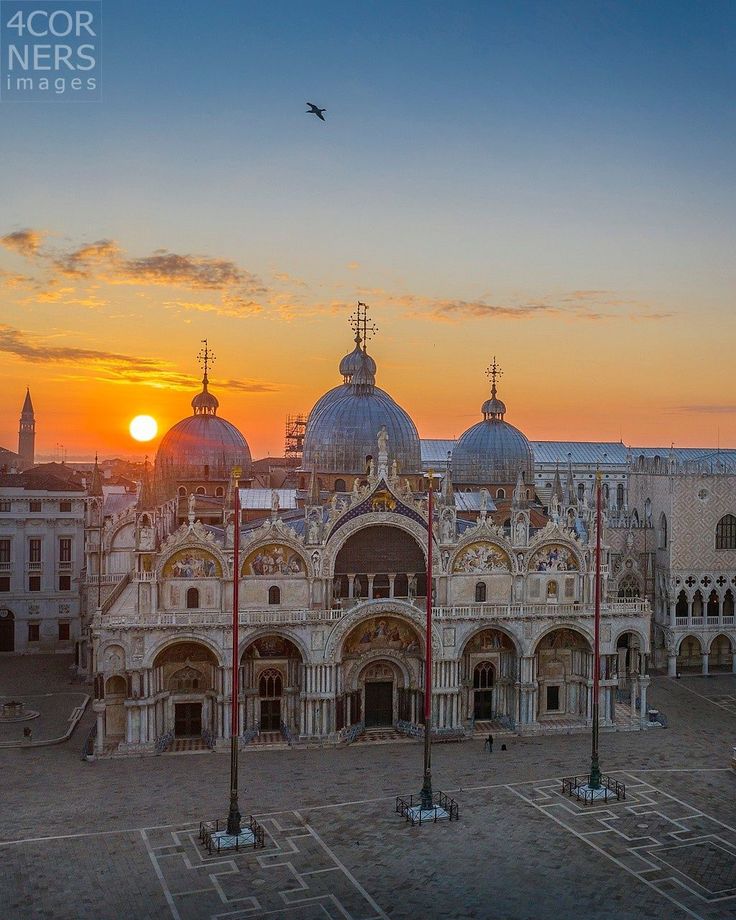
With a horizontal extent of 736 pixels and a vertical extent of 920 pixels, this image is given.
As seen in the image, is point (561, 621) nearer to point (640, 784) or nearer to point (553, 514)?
point (553, 514)

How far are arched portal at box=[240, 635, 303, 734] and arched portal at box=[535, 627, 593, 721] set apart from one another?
16.1 metres

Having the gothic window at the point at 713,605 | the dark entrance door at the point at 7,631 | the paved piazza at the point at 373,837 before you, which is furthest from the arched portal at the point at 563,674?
the dark entrance door at the point at 7,631

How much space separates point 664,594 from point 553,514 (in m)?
21.3

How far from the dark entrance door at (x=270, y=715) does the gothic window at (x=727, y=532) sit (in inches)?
1622

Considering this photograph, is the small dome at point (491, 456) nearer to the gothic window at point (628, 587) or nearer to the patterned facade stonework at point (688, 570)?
the patterned facade stonework at point (688, 570)

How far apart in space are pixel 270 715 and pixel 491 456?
3337 cm

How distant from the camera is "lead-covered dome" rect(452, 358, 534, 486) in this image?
8250 centimetres

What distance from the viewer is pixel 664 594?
257 ft

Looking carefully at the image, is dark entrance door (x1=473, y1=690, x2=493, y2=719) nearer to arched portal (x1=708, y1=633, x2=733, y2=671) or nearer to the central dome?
the central dome

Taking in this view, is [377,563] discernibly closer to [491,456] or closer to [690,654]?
[491,456]

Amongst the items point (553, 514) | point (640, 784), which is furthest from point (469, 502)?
point (640, 784)

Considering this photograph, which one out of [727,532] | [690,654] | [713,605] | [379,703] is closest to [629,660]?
[690,654]

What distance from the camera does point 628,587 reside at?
7969cm

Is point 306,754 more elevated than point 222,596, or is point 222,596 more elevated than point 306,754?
point 222,596
